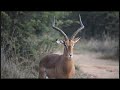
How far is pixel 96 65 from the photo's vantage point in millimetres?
9836

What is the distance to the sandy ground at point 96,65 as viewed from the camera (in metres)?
9.54

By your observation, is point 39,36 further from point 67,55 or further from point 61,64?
point 67,55

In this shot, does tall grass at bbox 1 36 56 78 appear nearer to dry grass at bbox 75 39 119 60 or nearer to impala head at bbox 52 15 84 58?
dry grass at bbox 75 39 119 60

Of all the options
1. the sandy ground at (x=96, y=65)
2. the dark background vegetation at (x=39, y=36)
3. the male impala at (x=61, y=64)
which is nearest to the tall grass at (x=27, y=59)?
the dark background vegetation at (x=39, y=36)

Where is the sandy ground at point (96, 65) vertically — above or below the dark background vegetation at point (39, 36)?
below

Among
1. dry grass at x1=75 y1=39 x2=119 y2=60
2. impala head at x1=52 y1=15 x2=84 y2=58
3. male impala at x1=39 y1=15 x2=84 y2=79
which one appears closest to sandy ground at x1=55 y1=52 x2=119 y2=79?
dry grass at x1=75 y1=39 x2=119 y2=60

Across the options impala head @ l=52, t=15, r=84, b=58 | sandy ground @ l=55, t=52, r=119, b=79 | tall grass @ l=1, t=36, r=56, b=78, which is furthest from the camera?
sandy ground @ l=55, t=52, r=119, b=79

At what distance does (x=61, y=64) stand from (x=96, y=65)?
105 cm

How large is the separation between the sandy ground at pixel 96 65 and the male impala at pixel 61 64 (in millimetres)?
517

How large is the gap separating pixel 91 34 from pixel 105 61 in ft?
2.08

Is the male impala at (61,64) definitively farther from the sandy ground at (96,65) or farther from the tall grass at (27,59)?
the sandy ground at (96,65)

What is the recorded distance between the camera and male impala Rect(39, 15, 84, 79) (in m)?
8.91

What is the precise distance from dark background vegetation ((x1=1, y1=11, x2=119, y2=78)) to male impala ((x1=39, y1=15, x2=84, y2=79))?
0.32 metres
